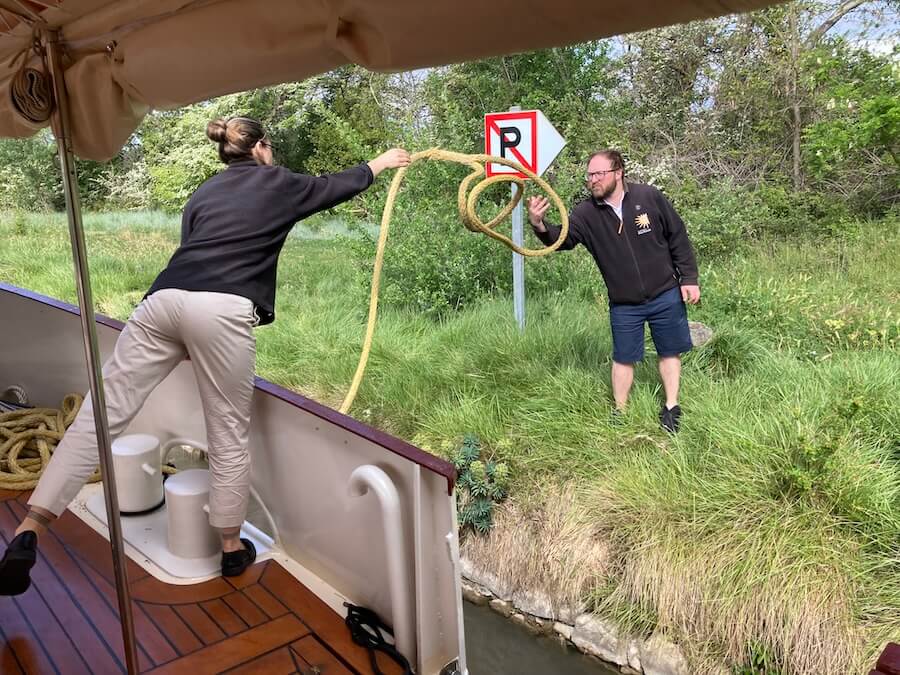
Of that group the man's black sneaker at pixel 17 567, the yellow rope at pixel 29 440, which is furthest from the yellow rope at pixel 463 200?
the yellow rope at pixel 29 440

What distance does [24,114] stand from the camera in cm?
152

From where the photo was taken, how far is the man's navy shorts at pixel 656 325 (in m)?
3.83

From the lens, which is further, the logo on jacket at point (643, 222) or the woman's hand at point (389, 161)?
the logo on jacket at point (643, 222)

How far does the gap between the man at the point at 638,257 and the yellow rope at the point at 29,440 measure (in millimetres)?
2462

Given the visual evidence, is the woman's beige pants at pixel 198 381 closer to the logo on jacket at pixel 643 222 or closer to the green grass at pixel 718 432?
the green grass at pixel 718 432

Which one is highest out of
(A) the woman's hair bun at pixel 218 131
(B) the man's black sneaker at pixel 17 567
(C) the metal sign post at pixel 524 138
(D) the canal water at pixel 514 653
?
(C) the metal sign post at pixel 524 138

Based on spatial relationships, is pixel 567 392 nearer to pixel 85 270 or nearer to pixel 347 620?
pixel 347 620

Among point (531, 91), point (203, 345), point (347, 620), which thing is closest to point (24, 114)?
point (203, 345)

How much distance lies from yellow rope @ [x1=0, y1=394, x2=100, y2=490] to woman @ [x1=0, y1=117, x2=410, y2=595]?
771 mm

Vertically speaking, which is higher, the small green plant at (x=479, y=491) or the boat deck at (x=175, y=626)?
the boat deck at (x=175, y=626)

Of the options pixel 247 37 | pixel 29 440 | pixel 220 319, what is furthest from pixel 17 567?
pixel 247 37

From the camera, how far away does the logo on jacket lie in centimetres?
376

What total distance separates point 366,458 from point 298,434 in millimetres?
364

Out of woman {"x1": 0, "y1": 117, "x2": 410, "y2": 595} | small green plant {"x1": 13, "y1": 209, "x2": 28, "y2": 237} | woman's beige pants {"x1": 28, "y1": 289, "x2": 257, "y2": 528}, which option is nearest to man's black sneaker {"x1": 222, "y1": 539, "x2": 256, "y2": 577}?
woman {"x1": 0, "y1": 117, "x2": 410, "y2": 595}
